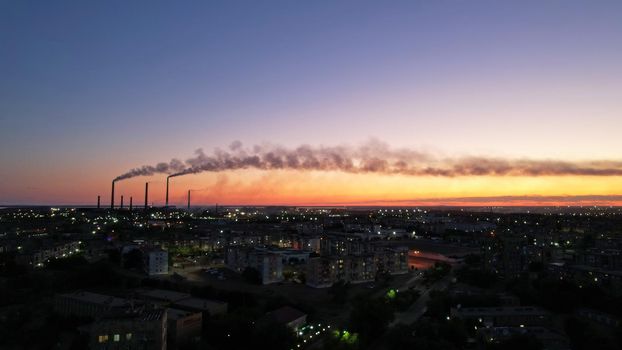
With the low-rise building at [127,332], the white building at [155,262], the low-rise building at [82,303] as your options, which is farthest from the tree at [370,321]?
the white building at [155,262]

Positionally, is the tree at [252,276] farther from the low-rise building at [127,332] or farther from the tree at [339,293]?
the low-rise building at [127,332]

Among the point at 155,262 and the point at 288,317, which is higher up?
the point at 155,262

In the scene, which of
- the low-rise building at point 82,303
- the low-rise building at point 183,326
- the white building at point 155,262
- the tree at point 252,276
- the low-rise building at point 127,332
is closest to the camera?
the low-rise building at point 127,332

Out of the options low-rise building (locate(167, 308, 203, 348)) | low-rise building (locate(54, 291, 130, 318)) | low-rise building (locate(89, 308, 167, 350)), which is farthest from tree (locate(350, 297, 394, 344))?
low-rise building (locate(54, 291, 130, 318))

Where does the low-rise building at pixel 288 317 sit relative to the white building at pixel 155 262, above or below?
below

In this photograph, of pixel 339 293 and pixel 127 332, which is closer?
pixel 127 332

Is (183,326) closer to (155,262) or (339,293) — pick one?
(339,293)

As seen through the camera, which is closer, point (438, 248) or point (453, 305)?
point (453, 305)

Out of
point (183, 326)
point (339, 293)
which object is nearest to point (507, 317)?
point (339, 293)

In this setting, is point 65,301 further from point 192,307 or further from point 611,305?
point 611,305

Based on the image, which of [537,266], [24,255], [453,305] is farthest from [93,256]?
[537,266]

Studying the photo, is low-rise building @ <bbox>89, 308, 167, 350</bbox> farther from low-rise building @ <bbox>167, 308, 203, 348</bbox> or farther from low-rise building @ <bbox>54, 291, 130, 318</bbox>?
low-rise building @ <bbox>54, 291, 130, 318</bbox>
